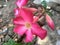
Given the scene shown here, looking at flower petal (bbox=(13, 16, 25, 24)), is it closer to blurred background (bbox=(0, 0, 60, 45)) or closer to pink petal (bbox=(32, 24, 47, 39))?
pink petal (bbox=(32, 24, 47, 39))

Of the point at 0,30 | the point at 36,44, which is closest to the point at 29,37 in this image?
the point at 36,44

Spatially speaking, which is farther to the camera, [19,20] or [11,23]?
[11,23]

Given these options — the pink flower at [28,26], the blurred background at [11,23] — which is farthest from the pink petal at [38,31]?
the blurred background at [11,23]

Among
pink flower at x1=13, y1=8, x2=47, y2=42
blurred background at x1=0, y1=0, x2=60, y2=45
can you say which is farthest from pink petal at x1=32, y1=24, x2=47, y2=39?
blurred background at x1=0, y1=0, x2=60, y2=45

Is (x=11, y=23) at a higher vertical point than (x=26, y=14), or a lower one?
lower

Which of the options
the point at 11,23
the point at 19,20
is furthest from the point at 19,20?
the point at 11,23

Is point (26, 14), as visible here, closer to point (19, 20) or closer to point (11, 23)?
A: point (19, 20)

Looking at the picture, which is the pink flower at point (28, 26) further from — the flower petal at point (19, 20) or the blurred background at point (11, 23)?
the blurred background at point (11, 23)

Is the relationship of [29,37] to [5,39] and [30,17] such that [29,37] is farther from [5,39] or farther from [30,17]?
[5,39]
